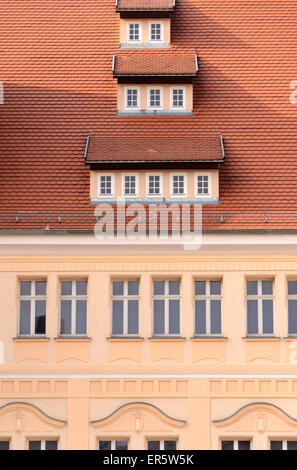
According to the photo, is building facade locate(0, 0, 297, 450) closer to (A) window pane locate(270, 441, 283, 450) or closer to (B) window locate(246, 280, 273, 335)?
(B) window locate(246, 280, 273, 335)

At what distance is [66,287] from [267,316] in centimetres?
528

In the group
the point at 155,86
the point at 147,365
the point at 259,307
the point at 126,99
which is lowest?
the point at 147,365

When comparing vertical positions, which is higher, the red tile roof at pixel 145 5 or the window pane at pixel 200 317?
the red tile roof at pixel 145 5

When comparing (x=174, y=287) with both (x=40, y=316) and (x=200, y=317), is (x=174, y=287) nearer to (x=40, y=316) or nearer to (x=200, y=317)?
(x=200, y=317)

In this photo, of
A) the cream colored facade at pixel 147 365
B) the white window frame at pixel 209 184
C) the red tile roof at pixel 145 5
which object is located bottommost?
the cream colored facade at pixel 147 365

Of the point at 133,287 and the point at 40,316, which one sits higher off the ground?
the point at 133,287

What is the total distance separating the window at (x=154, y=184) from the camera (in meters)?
30.0

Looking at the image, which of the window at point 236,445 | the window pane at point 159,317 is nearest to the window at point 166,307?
the window pane at point 159,317

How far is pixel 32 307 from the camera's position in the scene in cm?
2911

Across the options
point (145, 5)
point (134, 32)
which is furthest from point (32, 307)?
point (145, 5)

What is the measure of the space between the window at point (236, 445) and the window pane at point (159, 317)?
326cm

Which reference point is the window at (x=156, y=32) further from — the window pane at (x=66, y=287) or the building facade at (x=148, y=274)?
the window pane at (x=66, y=287)

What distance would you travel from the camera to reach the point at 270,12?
3428 cm

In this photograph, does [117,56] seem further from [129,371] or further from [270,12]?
[129,371]
